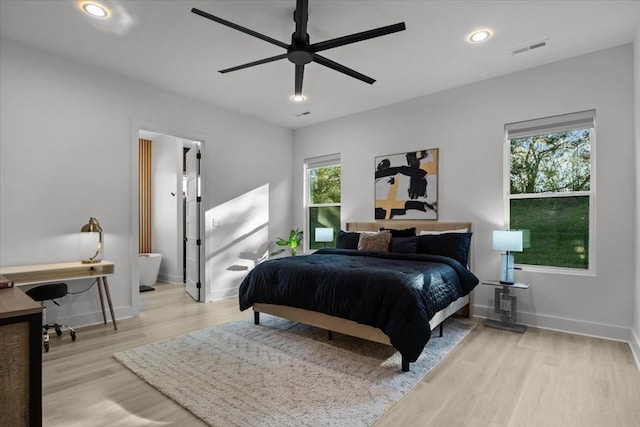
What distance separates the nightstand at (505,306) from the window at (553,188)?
45 centimetres

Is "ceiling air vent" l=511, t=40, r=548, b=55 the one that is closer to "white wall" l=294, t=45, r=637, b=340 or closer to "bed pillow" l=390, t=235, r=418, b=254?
"white wall" l=294, t=45, r=637, b=340

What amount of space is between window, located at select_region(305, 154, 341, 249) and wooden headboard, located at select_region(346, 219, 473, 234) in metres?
0.54

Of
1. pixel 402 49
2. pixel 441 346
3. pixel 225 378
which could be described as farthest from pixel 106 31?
pixel 441 346

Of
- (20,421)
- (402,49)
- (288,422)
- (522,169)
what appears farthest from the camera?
(522,169)

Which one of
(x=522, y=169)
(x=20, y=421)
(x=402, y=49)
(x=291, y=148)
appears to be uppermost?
(x=402, y=49)

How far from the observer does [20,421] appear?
49.6 inches

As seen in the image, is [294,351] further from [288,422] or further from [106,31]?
[106,31]

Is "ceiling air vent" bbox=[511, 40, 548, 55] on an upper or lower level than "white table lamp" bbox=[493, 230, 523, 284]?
upper

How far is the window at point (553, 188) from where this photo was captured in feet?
11.5

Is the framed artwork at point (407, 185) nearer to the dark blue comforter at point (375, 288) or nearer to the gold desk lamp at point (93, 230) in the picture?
the dark blue comforter at point (375, 288)

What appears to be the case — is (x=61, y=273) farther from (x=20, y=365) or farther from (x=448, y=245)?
(x=448, y=245)

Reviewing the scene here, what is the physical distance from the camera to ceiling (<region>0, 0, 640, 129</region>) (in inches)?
105

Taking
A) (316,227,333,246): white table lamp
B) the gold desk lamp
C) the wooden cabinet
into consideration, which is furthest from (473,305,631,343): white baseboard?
the gold desk lamp

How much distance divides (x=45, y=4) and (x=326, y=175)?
4.01 meters
